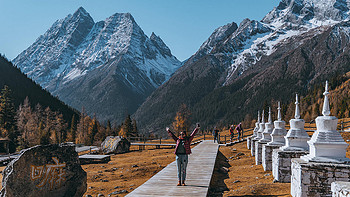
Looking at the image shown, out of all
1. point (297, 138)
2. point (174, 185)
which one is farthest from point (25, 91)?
point (297, 138)

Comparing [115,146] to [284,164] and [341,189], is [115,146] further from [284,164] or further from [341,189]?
[341,189]

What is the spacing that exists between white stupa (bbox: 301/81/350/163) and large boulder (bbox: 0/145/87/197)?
27.4 ft

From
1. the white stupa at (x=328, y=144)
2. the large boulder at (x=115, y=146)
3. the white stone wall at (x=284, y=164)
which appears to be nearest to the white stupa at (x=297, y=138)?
the white stone wall at (x=284, y=164)

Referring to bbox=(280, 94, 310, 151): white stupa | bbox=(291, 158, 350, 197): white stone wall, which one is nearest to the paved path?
bbox=(291, 158, 350, 197): white stone wall

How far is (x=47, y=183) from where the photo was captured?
1005 centimetres

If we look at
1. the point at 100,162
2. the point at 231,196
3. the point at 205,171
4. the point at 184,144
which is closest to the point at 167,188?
the point at 184,144

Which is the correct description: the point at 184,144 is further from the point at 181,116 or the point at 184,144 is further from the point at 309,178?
the point at 181,116

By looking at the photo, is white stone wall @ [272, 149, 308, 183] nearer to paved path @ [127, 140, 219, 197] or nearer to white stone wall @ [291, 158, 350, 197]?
paved path @ [127, 140, 219, 197]

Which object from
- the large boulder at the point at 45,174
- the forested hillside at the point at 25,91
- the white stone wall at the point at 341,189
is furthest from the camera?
the forested hillside at the point at 25,91

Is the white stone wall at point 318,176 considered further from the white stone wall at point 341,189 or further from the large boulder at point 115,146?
the large boulder at point 115,146

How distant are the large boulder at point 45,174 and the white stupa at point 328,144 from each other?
329 inches

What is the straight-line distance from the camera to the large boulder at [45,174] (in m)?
9.12

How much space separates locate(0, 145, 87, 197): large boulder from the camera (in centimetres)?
912

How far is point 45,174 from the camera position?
1005 cm
